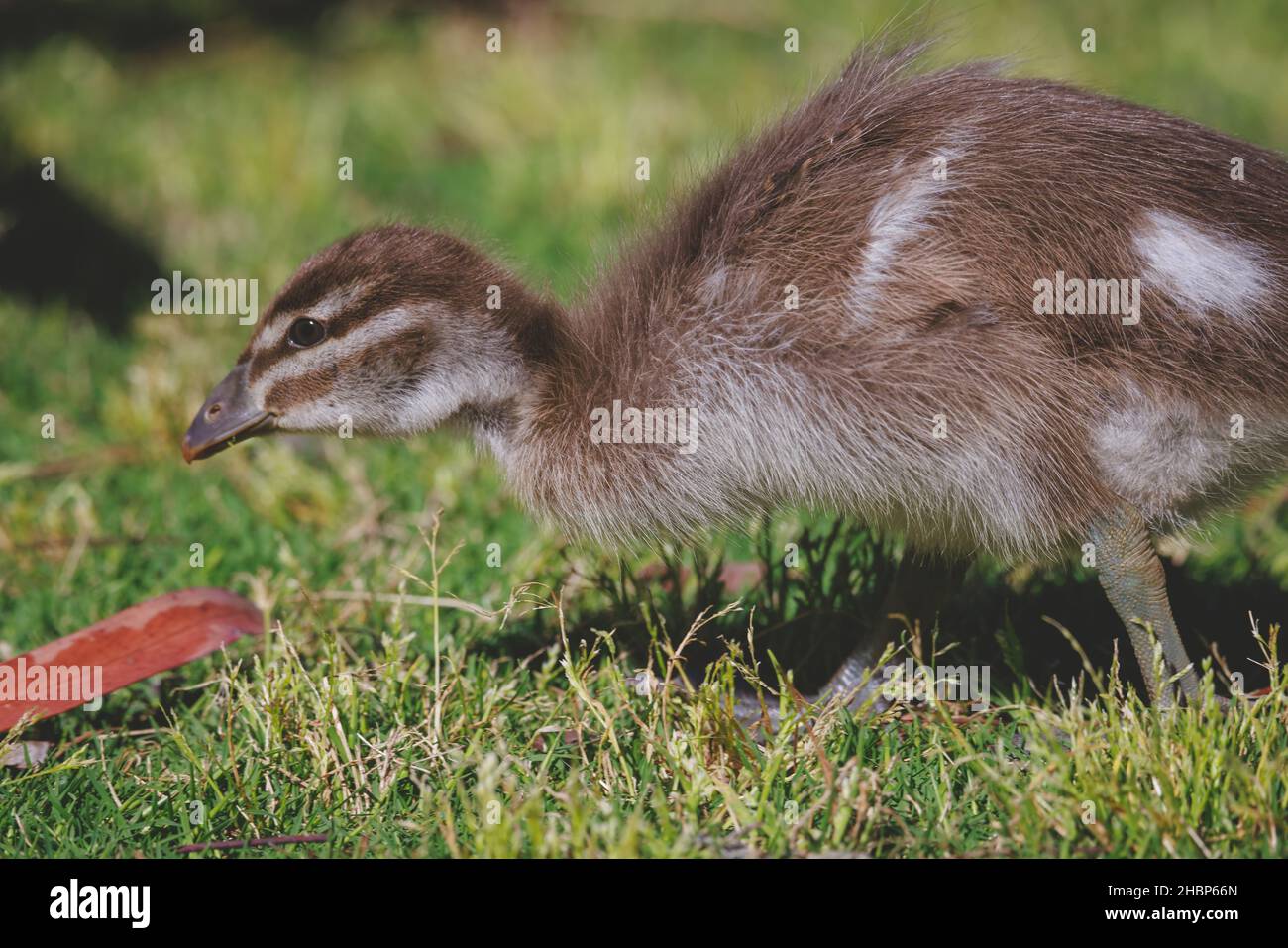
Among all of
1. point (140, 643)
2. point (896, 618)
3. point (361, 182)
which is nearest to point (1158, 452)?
point (896, 618)

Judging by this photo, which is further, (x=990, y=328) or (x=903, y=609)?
(x=903, y=609)

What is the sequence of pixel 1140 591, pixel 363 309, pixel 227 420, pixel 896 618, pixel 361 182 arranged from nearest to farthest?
pixel 1140 591, pixel 363 309, pixel 227 420, pixel 896 618, pixel 361 182

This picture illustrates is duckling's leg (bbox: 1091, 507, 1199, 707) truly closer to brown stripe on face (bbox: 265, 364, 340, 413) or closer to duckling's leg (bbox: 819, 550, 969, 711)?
duckling's leg (bbox: 819, 550, 969, 711)

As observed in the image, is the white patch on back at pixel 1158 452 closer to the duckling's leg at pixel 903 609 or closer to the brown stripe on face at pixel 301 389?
the duckling's leg at pixel 903 609

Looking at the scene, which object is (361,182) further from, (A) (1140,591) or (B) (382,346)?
(A) (1140,591)

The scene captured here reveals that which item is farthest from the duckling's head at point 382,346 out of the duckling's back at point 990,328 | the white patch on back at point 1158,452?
the white patch on back at point 1158,452

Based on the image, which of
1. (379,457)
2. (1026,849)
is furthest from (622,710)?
(379,457)
